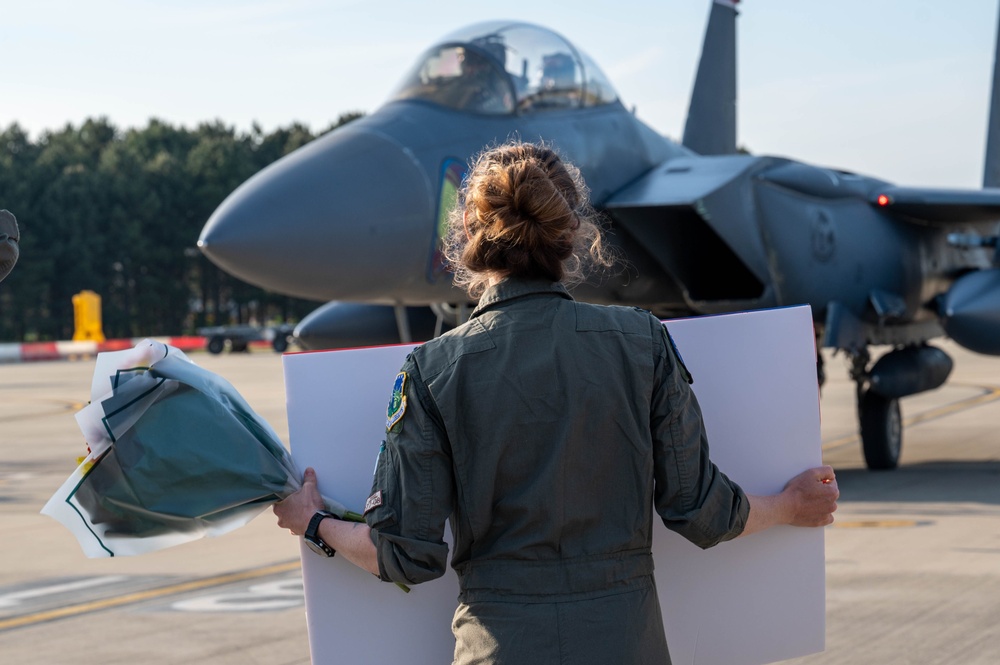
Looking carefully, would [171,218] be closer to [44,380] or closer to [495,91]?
[44,380]

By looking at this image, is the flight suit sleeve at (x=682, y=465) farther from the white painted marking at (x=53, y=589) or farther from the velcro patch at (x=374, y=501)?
the white painted marking at (x=53, y=589)

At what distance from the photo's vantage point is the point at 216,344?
41.0m

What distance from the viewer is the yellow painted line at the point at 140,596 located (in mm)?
5446

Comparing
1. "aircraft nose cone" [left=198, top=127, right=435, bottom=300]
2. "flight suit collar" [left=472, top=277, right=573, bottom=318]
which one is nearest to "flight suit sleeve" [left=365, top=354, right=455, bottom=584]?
"flight suit collar" [left=472, top=277, right=573, bottom=318]

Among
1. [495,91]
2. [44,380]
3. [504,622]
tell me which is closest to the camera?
[504,622]

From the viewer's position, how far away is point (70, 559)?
→ 22.8ft

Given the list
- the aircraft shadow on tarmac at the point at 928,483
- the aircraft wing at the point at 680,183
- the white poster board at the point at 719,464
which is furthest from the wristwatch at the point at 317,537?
the aircraft shadow on tarmac at the point at 928,483

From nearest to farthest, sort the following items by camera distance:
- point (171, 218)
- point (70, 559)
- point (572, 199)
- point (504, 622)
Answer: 1. point (504, 622)
2. point (572, 199)
3. point (70, 559)
4. point (171, 218)

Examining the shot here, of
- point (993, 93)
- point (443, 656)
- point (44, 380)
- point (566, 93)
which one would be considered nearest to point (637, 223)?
point (566, 93)

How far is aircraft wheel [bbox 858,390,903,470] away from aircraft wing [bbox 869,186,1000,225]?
166cm

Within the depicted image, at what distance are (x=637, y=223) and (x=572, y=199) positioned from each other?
6463 mm

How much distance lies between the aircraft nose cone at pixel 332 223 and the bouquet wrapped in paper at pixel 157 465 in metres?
4.55

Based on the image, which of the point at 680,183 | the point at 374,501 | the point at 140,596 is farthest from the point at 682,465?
the point at 680,183

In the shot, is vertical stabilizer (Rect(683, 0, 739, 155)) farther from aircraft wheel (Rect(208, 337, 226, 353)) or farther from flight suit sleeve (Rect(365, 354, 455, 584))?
aircraft wheel (Rect(208, 337, 226, 353))
